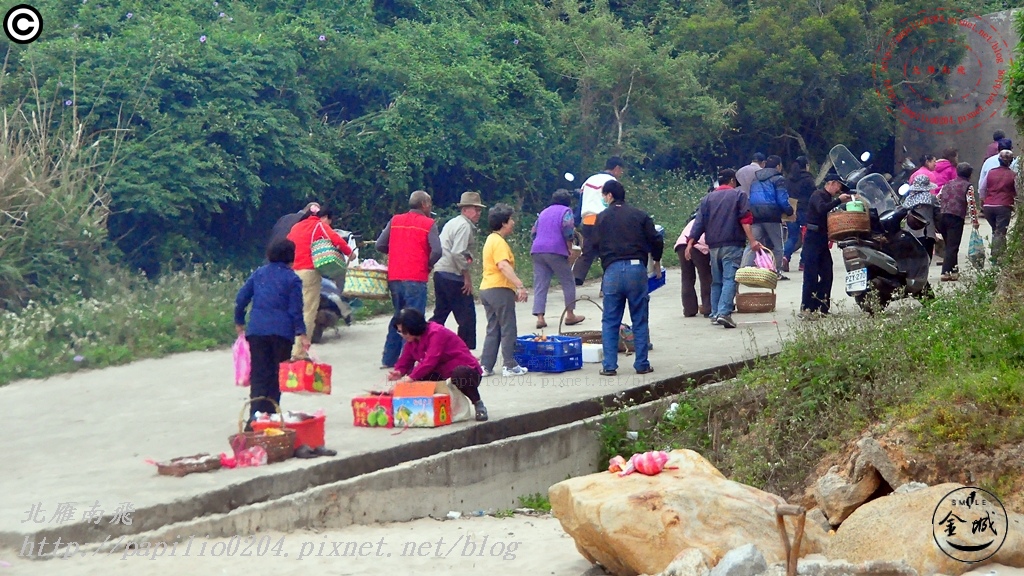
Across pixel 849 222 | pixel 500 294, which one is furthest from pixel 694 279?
pixel 500 294

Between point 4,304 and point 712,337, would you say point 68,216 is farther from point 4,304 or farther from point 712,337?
point 712,337

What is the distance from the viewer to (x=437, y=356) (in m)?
9.20

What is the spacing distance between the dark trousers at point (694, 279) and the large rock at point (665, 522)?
754 cm

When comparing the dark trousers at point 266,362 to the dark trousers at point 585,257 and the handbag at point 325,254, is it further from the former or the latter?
the dark trousers at point 585,257

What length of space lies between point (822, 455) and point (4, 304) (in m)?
9.28

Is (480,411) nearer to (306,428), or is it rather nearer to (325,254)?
(306,428)

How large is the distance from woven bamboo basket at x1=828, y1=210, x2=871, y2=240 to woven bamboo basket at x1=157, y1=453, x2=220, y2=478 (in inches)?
304

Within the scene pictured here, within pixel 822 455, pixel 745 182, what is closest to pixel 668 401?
pixel 822 455

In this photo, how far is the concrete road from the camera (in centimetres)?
730

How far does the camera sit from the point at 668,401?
34.6ft

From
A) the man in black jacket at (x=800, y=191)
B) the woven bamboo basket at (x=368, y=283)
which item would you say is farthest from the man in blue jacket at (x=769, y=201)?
the woven bamboo basket at (x=368, y=283)

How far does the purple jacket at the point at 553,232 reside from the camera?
13.3 m

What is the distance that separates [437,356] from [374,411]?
0.71m

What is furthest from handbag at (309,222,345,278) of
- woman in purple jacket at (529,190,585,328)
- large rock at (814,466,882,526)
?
large rock at (814,466,882,526)
